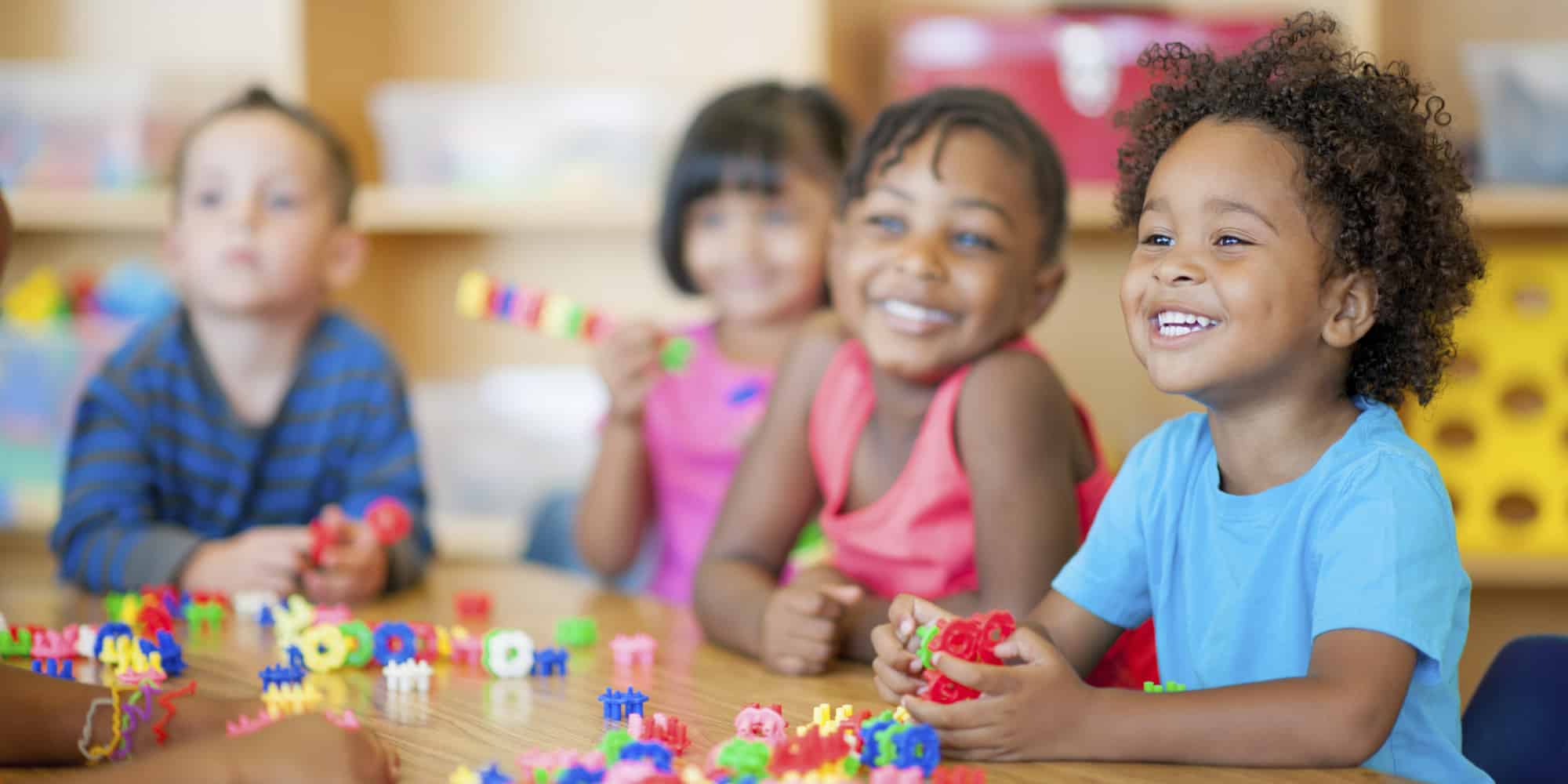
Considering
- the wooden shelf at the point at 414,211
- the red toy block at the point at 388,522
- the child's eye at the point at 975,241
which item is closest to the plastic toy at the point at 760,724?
the child's eye at the point at 975,241

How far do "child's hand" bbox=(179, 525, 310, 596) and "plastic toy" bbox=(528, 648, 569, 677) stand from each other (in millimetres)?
444

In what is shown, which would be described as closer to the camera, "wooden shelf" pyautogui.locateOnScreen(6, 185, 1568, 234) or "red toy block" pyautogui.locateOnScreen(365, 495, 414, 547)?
"red toy block" pyautogui.locateOnScreen(365, 495, 414, 547)

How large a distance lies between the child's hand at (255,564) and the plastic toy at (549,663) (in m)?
0.44

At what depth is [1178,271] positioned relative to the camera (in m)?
0.93

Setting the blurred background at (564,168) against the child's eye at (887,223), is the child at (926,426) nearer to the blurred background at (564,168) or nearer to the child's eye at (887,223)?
the child's eye at (887,223)

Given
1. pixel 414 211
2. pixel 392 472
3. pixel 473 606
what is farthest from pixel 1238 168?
pixel 414 211

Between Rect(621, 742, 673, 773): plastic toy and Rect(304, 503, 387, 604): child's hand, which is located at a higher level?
Rect(621, 742, 673, 773): plastic toy

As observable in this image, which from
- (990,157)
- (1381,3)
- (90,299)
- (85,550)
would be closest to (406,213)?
(90,299)

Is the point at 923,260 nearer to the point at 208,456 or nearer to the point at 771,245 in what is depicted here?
the point at 771,245

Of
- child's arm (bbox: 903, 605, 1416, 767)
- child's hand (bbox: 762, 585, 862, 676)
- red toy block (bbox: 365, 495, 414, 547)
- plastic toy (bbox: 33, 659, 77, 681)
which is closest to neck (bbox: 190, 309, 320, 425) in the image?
red toy block (bbox: 365, 495, 414, 547)

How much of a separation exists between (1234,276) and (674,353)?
901 mm

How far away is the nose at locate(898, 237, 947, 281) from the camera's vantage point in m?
1.22

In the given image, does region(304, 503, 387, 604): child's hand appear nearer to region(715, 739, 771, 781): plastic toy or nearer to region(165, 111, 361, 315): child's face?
region(165, 111, 361, 315): child's face

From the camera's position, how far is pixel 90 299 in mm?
2346
